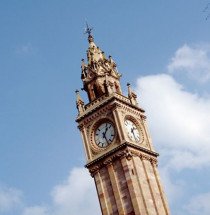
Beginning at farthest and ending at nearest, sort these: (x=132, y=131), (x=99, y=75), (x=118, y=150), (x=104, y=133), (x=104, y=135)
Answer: (x=99, y=75) → (x=132, y=131) → (x=104, y=133) → (x=104, y=135) → (x=118, y=150)

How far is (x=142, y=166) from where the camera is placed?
189ft

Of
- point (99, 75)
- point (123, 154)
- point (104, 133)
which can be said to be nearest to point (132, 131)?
point (104, 133)

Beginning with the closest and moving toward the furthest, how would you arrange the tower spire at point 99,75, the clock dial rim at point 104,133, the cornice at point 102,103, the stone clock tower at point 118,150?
the stone clock tower at point 118,150 < the clock dial rim at point 104,133 < the cornice at point 102,103 < the tower spire at point 99,75

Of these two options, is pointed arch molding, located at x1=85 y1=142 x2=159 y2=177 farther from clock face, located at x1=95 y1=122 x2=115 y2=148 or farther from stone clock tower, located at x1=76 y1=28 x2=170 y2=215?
clock face, located at x1=95 y1=122 x2=115 y2=148

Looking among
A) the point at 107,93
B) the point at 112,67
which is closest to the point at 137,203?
the point at 107,93

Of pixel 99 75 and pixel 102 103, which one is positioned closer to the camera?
pixel 102 103

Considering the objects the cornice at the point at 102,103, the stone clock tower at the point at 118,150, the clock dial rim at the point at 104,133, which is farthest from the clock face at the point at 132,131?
the cornice at the point at 102,103

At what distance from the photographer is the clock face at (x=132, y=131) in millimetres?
59188

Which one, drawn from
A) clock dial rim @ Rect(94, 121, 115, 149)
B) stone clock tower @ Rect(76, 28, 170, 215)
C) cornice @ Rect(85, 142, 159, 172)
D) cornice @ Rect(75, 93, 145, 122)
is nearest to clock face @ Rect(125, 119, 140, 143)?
stone clock tower @ Rect(76, 28, 170, 215)

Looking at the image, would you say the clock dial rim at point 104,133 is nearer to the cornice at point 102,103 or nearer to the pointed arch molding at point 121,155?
the pointed arch molding at point 121,155

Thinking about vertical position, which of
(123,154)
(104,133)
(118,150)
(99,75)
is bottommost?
(123,154)

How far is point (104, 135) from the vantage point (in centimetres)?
5931

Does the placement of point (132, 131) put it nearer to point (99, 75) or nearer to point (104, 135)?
point (104, 135)

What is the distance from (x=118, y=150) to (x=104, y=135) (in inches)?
123
